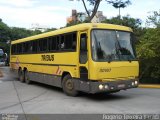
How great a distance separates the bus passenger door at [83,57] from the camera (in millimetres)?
13422

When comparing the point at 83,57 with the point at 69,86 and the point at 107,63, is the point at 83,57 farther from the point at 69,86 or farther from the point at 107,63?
the point at 69,86

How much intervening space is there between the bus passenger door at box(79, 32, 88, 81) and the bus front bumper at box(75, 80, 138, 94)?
11.2 inches

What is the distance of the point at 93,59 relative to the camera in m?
13.0

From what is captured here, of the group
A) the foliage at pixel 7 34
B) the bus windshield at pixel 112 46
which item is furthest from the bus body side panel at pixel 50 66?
the foliage at pixel 7 34

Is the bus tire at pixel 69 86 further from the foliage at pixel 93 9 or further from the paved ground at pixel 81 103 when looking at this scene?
the foliage at pixel 93 9

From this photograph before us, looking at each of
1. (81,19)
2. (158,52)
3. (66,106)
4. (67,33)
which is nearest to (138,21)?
(81,19)

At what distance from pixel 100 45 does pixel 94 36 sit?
414 millimetres

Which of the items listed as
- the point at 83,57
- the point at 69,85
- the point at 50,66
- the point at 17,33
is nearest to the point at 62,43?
the point at 50,66

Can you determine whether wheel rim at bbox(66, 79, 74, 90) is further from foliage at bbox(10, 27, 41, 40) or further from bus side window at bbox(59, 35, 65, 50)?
foliage at bbox(10, 27, 41, 40)

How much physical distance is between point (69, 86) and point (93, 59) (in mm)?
2408

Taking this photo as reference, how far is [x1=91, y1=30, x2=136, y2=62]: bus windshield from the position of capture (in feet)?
43.2

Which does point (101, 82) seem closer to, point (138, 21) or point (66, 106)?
point (66, 106)

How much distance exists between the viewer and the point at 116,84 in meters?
13.3

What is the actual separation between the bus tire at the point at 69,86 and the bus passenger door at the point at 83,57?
104 centimetres
